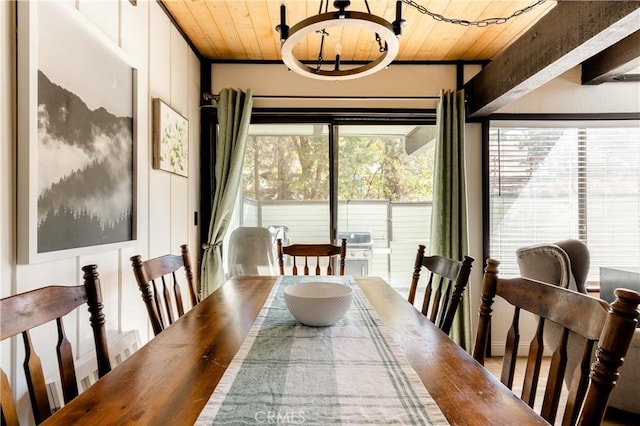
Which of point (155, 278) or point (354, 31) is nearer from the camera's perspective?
point (155, 278)

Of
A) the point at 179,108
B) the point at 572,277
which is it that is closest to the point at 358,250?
the point at 572,277

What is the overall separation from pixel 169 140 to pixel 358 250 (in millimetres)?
1800

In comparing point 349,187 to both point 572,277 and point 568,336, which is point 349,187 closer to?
point 572,277

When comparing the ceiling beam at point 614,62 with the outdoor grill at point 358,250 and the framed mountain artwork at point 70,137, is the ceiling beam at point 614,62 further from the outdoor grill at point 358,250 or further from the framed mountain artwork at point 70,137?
the framed mountain artwork at point 70,137

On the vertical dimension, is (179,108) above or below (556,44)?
below

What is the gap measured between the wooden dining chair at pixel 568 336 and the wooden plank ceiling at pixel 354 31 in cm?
163

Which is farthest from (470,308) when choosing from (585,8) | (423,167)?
(585,8)

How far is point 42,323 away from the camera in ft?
2.70

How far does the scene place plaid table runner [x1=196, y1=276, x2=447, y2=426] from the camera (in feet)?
2.16

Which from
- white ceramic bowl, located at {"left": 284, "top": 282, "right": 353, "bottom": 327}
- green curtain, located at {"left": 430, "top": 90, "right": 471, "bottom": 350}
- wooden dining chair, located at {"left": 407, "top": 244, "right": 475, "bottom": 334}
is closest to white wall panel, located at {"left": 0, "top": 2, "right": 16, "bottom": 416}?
white ceramic bowl, located at {"left": 284, "top": 282, "right": 353, "bottom": 327}

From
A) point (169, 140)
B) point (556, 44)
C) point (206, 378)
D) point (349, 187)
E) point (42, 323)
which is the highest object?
point (556, 44)

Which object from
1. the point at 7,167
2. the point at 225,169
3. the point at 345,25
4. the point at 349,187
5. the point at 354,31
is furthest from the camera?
the point at 349,187

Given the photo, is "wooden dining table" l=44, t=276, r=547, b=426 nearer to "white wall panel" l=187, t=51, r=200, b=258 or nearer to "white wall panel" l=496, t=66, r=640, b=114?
"white wall panel" l=187, t=51, r=200, b=258

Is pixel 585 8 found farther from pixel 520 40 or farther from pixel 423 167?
pixel 423 167
